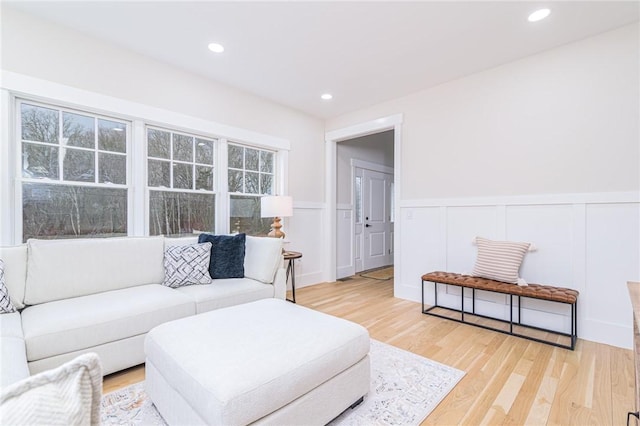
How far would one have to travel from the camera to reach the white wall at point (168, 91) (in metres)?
2.27

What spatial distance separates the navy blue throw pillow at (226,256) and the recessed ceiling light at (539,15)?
3.02 meters

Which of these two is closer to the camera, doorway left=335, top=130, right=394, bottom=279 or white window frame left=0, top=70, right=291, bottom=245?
white window frame left=0, top=70, right=291, bottom=245

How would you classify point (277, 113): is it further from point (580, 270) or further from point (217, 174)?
point (580, 270)

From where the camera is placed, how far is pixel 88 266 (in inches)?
88.4

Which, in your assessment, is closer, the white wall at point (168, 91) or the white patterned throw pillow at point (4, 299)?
the white patterned throw pillow at point (4, 299)

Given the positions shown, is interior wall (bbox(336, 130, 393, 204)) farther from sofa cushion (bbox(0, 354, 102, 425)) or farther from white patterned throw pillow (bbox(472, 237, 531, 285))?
sofa cushion (bbox(0, 354, 102, 425))

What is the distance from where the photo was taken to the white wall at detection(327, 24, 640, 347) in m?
2.40

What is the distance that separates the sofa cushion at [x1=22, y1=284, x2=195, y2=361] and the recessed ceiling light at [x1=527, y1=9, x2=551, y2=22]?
11.1 feet

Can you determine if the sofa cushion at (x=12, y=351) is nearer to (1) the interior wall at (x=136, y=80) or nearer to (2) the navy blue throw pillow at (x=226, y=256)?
(2) the navy blue throw pillow at (x=226, y=256)

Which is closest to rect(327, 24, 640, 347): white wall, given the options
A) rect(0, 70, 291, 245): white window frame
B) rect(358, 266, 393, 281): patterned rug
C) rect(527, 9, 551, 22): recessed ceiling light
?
rect(527, 9, 551, 22): recessed ceiling light

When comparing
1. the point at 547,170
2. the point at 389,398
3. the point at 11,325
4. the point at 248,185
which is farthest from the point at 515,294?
the point at 11,325

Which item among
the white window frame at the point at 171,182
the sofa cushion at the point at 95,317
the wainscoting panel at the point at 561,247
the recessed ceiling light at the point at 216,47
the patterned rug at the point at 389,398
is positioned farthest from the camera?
the white window frame at the point at 171,182

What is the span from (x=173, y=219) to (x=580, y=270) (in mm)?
3861

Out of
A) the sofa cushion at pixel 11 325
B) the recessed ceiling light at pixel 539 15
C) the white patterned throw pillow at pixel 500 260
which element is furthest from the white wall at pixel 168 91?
the recessed ceiling light at pixel 539 15
